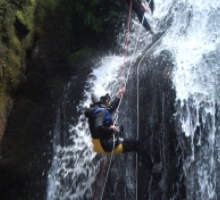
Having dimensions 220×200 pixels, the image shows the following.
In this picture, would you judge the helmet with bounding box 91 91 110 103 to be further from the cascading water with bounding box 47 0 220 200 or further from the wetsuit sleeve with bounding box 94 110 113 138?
the cascading water with bounding box 47 0 220 200

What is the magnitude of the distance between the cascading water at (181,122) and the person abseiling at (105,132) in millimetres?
654

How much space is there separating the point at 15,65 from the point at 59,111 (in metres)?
1.69

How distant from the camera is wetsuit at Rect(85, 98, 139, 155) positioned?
4.80 m

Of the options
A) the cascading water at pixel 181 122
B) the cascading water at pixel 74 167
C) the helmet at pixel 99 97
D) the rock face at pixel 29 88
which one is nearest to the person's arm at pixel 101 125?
the helmet at pixel 99 97

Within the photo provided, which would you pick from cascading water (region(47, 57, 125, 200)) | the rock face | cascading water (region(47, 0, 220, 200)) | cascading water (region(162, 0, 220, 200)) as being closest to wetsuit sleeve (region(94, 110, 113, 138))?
cascading water (region(47, 0, 220, 200))

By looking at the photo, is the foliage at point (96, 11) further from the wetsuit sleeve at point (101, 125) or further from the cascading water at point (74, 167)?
the wetsuit sleeve at point (101, 125)

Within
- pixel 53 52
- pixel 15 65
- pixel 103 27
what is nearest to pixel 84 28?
pixel 103 27

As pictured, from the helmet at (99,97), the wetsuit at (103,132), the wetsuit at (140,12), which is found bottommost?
the wetsuit at (103,132)

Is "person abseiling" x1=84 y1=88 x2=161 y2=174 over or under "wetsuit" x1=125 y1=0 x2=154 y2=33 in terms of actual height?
under

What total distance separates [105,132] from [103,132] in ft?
0.13

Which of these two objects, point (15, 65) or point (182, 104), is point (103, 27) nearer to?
point (15, 65)

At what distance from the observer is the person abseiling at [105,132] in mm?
4816

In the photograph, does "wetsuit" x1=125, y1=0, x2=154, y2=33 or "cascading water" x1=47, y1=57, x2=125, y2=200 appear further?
"wetsuit" x1=125, y1=0, x2=154, y2=33

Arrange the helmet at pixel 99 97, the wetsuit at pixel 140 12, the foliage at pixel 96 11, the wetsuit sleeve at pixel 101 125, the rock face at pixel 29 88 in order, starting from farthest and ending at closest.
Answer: the foliage at pixel 96 11 < the wetsuit at pixel 140 12 < the rock face at pixel 29 88 < the helmet at pixel 99 97 < the wetsuit sleeve at pixel 101 125
